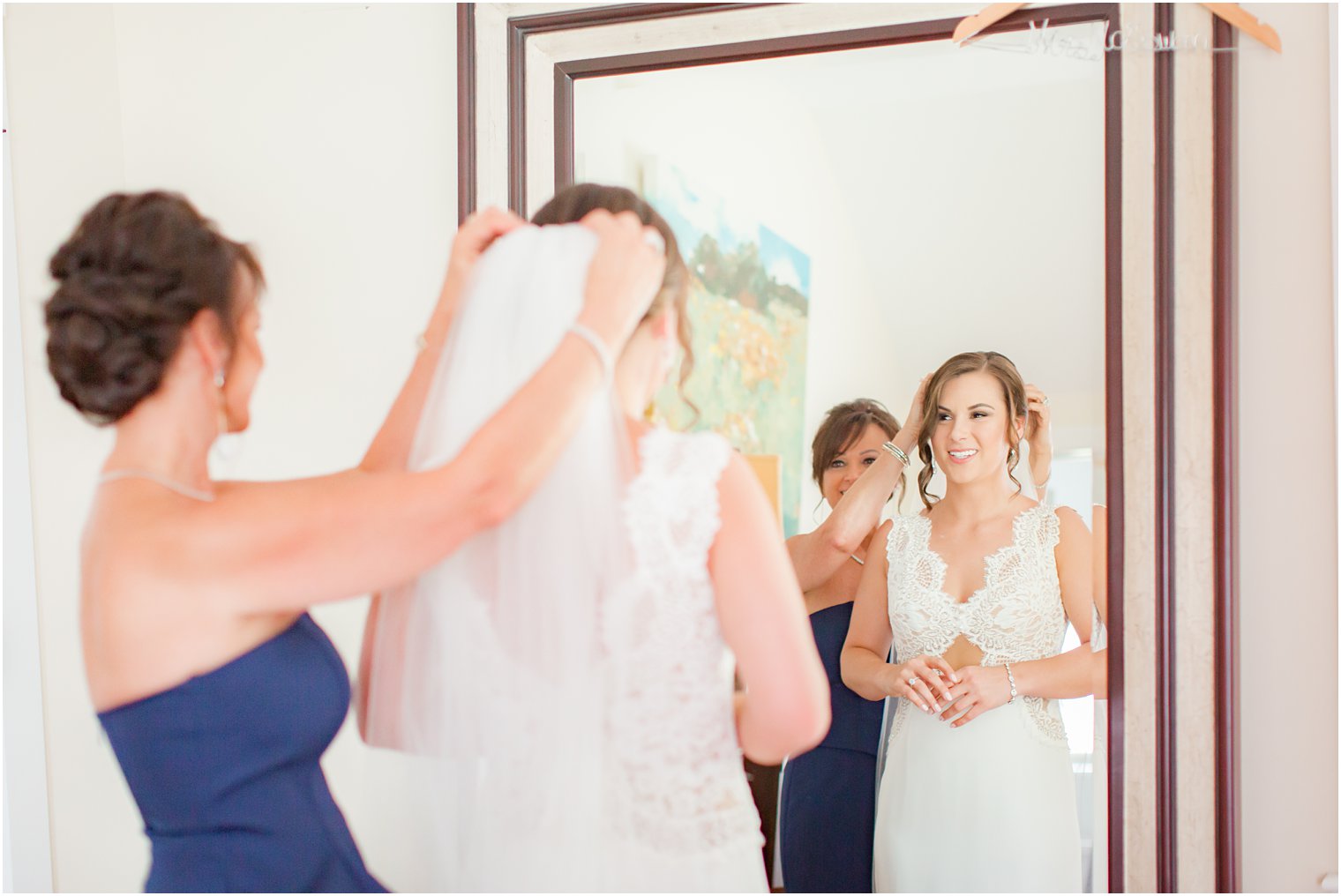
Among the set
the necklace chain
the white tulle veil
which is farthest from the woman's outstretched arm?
the necklace chain

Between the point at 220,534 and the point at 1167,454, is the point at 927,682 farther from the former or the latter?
the point at 220,534

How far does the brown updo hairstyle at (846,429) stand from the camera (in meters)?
1.57

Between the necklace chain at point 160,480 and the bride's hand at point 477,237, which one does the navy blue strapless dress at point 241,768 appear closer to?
the necklace chain at point 160,480

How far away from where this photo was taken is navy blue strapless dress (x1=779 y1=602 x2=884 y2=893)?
1.58 metres

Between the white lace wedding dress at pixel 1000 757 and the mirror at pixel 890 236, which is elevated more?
the mirror at pixel 890 236

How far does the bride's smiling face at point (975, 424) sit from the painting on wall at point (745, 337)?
22 cm

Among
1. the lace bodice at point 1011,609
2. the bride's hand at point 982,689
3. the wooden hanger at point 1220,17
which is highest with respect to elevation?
the wooden hanger at point 1220,17

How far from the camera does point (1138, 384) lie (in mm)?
1521

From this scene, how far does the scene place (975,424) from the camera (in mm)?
1553

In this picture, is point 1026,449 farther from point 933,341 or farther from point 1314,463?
point 1314,463

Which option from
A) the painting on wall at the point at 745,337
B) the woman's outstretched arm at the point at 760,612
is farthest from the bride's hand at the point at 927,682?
the woman's outstretched arm at the point at 760,612

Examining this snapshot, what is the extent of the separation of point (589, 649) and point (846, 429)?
613mm

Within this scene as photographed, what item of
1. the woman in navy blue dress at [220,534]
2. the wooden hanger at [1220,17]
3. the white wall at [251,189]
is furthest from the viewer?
the white wall at [251,189]

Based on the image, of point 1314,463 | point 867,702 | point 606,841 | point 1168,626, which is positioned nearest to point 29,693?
point 606,841
